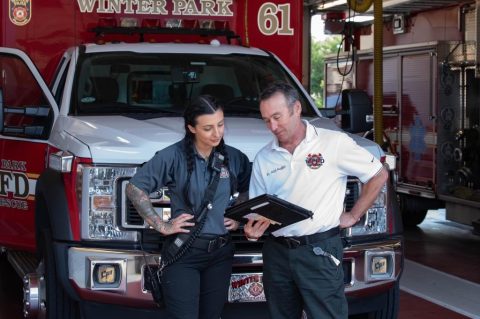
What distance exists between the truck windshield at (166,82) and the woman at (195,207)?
5.42 ft

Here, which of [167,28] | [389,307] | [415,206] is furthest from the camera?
[415,206]

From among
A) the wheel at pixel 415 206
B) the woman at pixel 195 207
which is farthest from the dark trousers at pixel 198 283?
the wheel at pixel 415 206

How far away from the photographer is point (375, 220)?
5828 millimetres

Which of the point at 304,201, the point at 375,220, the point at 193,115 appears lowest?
the point at 375,220

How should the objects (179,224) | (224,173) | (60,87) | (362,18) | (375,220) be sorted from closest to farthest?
(179,224), (224,173), (375,220), (60,87), (362,18)

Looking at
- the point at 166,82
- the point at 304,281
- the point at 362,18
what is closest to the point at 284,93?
the point at 304,281

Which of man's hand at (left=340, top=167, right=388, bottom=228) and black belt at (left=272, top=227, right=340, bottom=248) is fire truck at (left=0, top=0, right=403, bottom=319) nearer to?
man's hand at (left=340, top=167, right=388, bottom=228)

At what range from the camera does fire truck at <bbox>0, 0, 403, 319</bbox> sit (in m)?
5.37

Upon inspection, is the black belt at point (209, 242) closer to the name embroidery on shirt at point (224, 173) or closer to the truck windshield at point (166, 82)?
the name embroidery on shirt at point (224, 173)

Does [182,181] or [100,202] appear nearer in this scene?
[182,181]

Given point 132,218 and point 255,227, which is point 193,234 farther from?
point 132,218

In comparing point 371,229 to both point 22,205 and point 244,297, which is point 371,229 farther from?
point 22,205

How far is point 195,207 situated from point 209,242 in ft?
0.60

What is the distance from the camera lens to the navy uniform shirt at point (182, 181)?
15.3ft
